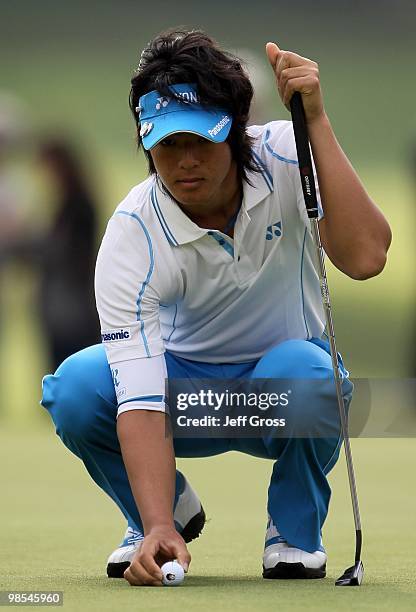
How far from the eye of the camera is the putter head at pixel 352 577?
3.97 m

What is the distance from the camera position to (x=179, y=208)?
4.20 m

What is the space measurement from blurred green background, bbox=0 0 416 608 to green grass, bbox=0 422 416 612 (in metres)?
9.39

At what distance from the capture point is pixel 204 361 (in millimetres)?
4480

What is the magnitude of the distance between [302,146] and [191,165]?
288 millimetres

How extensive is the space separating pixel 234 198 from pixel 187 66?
0.40m

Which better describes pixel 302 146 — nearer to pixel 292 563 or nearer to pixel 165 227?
pixel 165 227

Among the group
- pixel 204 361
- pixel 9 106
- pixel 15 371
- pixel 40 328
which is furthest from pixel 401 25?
pixel 204 361

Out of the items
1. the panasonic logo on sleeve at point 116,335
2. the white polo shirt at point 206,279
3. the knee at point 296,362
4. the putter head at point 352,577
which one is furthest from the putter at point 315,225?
the panasonic logo on sleeve at point 116,335

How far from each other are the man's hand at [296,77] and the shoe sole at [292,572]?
3.89 ft

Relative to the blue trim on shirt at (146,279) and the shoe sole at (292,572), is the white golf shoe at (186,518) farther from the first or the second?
the blue trim on shirt at (146,279)

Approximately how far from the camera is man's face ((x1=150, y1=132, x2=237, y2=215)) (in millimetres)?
4023

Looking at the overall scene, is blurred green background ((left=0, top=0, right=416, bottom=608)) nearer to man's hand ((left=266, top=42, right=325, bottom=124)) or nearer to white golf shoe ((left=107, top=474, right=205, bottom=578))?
white golf shoe ((left=107, top=474, right=205, bottom=578))

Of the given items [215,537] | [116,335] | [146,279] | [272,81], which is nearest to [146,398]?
[116,335]

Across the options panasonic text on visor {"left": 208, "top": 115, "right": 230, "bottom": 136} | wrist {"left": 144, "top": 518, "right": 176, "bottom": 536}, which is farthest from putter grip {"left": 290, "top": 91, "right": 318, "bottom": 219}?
wrist {"left": 144, "top": 518, "right": 176, "bottom": 536}
